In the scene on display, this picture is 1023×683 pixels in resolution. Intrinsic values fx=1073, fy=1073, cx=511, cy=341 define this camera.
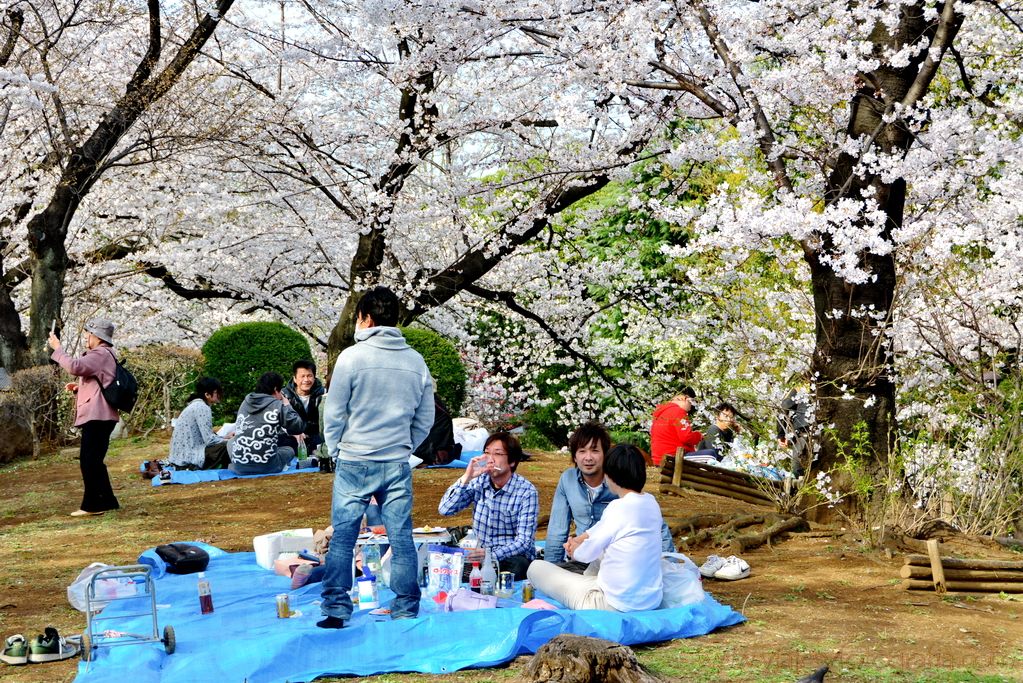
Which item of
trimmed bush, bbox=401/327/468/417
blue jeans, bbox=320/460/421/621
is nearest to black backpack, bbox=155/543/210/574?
blue jeans, bbox=320/460/421/621

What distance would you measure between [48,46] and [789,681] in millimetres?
9513

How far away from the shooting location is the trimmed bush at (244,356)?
1434cm

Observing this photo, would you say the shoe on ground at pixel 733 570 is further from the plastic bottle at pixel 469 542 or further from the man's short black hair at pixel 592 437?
the plastic bottle at pixel 469 542

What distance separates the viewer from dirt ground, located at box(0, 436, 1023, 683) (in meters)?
4.51

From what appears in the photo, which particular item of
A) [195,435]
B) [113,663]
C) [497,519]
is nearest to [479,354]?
[195,435]

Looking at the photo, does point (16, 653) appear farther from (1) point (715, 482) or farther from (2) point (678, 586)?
(1) point (715, 482)

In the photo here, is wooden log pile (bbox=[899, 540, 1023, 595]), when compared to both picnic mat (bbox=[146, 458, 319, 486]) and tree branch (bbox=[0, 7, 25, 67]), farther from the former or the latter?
tree branch (bbox=[0, 7, 25, 67])

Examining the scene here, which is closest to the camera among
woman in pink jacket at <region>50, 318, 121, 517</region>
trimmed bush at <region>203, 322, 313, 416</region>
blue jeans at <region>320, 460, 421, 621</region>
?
blue jeans at <region>320, 460, 421, 621</region>

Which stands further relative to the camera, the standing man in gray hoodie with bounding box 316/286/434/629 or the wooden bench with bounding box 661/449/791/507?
A: the wooden bench with bounding box 661/449/791/507

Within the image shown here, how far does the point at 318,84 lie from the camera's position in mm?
12398

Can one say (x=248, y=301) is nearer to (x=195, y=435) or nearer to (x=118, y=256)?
(x=118, y=256)

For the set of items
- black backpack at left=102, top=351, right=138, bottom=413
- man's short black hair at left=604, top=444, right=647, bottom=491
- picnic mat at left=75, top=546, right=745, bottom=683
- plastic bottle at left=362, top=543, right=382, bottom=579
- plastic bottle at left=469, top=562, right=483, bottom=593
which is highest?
black backpack at left=102, top=351, right=138, bottom=413

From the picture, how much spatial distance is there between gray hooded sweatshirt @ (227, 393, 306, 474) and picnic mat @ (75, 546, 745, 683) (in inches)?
197

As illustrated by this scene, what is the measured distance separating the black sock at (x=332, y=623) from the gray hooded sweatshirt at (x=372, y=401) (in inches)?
28.1
